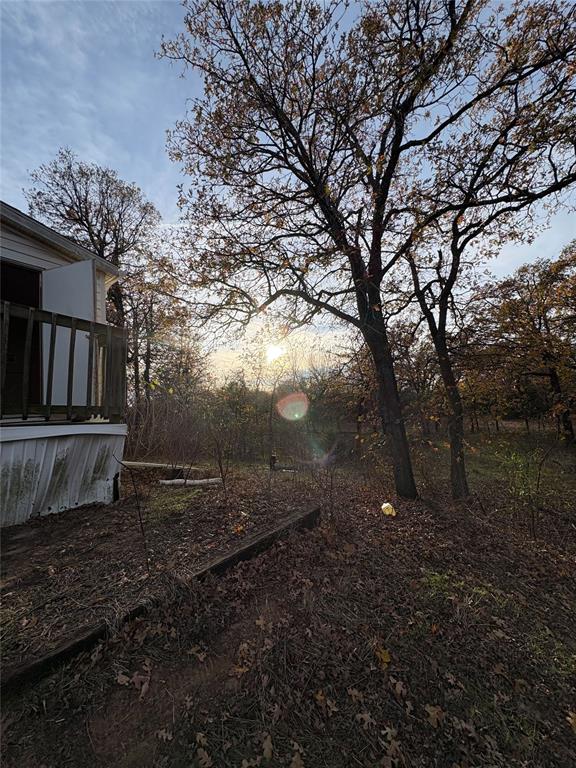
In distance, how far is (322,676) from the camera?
2.02 metres

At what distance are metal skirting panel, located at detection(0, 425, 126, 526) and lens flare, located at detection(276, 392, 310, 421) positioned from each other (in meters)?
10.1

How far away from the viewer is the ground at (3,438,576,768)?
1.58 meters

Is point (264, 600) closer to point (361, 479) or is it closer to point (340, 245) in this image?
Result: point (340, 245)

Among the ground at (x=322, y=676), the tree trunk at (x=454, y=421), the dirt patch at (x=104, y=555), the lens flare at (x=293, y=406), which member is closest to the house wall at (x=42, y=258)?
the dirt patch at (x=104, y=555)

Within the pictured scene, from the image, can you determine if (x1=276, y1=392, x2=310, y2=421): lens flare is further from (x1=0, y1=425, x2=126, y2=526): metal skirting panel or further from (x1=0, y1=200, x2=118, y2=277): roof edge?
(x1=0, y1=425, x2=126, y2=526): metal skirting panel

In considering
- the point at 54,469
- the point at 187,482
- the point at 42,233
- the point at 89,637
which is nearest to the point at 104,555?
the point at 89,637

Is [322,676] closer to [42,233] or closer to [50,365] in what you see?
[50,365]

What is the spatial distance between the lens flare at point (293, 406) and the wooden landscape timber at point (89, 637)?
36.1 feet

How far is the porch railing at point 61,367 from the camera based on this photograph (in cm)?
340

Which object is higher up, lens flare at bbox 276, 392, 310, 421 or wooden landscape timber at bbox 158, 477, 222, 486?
lens flare at bbox 276, 392, 310, 421

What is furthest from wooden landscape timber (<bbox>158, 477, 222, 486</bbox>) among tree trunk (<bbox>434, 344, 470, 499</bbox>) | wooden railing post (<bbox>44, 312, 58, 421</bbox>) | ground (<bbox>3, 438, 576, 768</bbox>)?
tree trunk (<bbox>434, 344, 470, 499</bbox>)

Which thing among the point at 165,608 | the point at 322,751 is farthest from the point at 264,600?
the point at 322,751

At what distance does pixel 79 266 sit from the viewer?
5.27m

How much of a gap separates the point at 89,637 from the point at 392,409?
5989 mm
